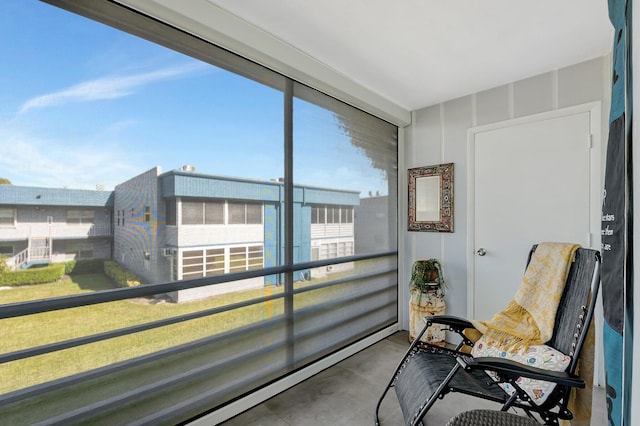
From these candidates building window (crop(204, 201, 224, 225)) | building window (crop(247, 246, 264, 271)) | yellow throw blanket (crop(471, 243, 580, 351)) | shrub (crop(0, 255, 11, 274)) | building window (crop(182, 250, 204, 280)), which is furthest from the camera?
building window (crop(247, 246, 264, 271))

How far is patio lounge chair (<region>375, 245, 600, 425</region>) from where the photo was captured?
1.41 m

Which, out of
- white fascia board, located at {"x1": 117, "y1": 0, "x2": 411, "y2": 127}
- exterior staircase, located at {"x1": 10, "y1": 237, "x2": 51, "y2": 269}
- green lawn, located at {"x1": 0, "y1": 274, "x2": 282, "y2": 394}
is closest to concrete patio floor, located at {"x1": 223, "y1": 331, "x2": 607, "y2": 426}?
green lawn, located at {"x1": 0, "y1": 274, "x2": 282, "y2": 394}

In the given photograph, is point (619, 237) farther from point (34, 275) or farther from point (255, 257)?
point (34, 275)

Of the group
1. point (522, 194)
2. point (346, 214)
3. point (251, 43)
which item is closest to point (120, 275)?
point (251, 43)

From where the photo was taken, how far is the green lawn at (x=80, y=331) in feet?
4.41

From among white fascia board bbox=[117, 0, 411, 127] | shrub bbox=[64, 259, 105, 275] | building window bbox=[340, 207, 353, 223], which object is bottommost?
shrub bbox=[64, 259, 105, 275]

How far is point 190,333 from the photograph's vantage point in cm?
186

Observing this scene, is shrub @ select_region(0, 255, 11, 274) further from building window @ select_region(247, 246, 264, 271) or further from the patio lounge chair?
the patio lounge chair

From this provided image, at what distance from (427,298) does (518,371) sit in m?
1.67

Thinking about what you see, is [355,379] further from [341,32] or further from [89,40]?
[89,40]

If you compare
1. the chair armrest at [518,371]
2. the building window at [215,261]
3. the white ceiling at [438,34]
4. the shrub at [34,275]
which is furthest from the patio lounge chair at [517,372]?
the shrub at [34,275]

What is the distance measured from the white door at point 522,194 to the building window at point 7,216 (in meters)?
3.31

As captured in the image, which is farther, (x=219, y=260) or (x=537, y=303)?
(x=219, y=260)

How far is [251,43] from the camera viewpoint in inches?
Result: 78.5
